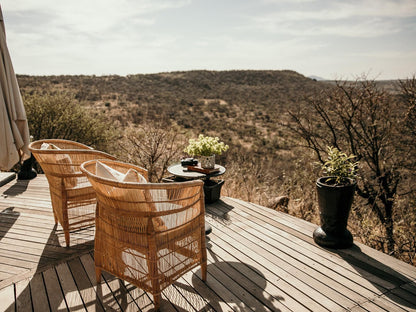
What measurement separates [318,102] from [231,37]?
738 cm

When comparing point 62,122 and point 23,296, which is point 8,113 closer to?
point 23,296

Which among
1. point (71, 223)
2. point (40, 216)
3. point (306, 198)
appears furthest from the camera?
point (306, 198)

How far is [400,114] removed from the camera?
6.05 metres

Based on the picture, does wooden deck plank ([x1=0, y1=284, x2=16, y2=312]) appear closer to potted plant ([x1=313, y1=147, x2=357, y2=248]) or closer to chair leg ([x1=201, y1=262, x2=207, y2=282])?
chair leg ([x1=201, y1=262, x2=207, y2=282])

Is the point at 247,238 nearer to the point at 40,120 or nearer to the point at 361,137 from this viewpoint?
the point at 361,137

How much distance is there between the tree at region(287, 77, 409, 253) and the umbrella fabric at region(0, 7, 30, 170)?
5.82m

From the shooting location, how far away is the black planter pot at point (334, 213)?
270 cm

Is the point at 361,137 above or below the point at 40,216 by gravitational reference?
above

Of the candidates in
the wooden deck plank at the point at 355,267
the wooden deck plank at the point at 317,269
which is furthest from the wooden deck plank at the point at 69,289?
the wooden deck plank at the point at 355,267

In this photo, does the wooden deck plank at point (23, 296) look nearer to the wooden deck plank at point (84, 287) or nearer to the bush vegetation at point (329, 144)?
the wooden deck plank at point (84, 287)

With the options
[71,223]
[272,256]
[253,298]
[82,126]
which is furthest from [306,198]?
[82,126]

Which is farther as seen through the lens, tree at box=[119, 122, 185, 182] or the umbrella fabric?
tree at box=[119, 122, 185, 182]

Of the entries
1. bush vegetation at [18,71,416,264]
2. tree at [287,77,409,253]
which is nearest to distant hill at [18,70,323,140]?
bush vegetation at [18,71,416,264]

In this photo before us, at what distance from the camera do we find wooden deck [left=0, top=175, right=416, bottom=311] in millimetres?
2059
